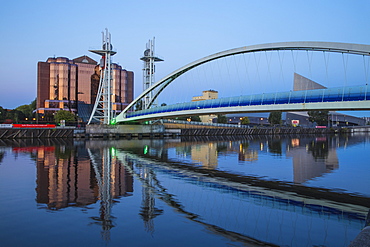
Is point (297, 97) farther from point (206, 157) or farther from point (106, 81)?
point (106, 81)

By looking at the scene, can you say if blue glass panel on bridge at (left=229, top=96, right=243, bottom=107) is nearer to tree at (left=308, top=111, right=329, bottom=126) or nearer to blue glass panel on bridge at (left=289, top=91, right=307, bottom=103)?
blue glass panel on bridge at (left=289, top=91, right=307, bottom=103)

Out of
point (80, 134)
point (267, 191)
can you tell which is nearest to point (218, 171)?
point (267, 191)

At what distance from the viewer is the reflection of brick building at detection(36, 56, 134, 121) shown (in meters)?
103

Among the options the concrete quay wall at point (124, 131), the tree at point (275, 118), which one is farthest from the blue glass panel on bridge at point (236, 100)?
the tree at point (275, 118)

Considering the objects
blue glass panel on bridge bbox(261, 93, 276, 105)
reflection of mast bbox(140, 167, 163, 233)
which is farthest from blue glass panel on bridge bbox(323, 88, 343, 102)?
reflection of mast bbox(140, 167, 163, 233)

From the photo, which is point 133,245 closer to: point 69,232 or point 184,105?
point 69,232

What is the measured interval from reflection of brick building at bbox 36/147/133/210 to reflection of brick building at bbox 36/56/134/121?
80.2 metres

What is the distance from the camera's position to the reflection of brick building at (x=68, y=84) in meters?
103

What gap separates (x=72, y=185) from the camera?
15.9 metres

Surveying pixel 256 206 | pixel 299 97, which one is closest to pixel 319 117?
pixel 299 97

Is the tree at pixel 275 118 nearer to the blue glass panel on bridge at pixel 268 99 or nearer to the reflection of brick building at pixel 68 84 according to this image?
the reflection of brick building at pixel 68 84

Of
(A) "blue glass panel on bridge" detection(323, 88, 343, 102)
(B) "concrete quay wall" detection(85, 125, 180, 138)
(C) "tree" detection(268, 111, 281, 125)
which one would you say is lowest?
(B) "concrete quay wall" detection(85, 125, 180, 138)

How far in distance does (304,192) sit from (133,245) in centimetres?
915

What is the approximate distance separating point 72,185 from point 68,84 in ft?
318
